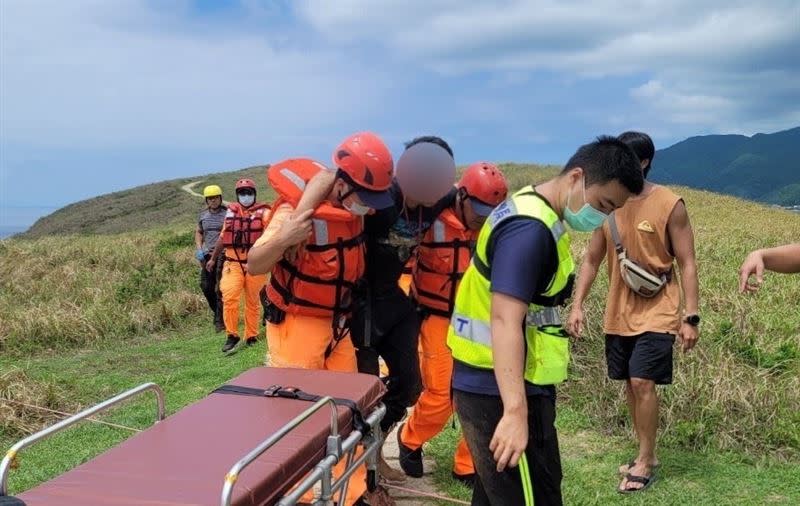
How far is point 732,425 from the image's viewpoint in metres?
4.73

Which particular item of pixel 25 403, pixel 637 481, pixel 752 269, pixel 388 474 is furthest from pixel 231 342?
pixel 752 269

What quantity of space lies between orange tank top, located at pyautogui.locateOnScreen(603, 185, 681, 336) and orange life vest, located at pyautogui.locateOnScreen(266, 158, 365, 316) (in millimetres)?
1619

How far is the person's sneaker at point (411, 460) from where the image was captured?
4.45 metres

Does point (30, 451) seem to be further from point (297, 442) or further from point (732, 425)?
point (732, 425)

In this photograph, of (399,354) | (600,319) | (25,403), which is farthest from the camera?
(600,319)

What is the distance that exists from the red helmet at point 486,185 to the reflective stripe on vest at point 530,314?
147cm

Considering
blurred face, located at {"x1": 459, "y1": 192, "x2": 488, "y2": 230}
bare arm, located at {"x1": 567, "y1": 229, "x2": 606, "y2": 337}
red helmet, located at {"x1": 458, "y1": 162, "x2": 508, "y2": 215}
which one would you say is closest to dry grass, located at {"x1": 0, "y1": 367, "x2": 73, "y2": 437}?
blurred face, located at {"x1": 459, "y1": 192, "x2": 488, "y2": 230}

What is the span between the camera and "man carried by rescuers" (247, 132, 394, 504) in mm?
3430

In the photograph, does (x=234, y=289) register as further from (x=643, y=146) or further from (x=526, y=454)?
(x=526, y=454)

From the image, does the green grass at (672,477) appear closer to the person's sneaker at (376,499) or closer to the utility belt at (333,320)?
the person's sneaker at (376,499)

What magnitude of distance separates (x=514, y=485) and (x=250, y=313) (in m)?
7.21

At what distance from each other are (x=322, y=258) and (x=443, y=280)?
37.5 inches

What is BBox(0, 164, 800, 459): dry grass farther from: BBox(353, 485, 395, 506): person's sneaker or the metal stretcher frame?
the metal stretcher frame

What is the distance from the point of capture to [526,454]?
250 cm
